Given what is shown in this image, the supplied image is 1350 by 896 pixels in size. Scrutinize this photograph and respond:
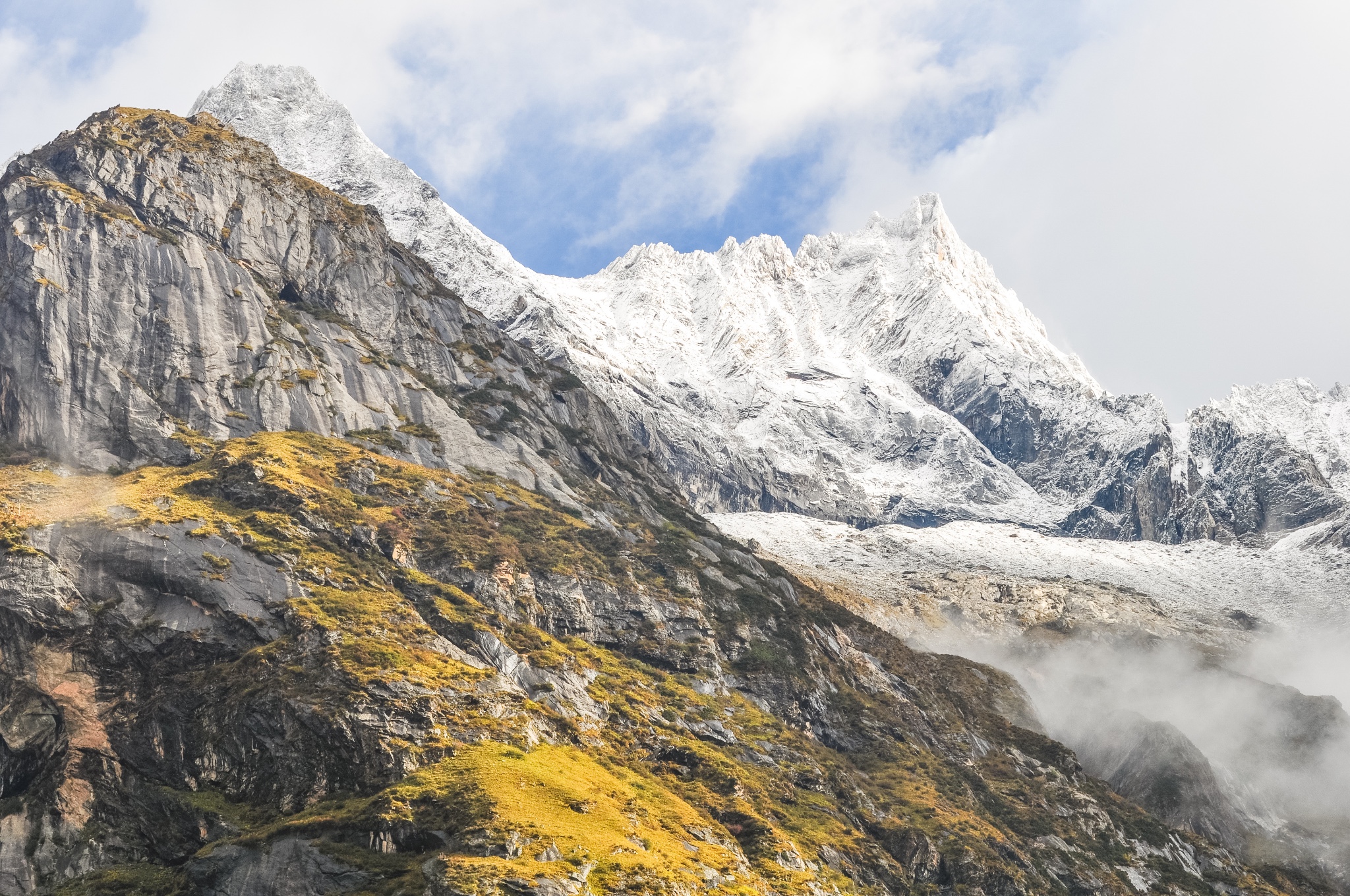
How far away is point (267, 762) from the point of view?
384 ft

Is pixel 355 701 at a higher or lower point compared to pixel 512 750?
higher

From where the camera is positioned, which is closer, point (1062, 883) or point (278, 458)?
point (1062, 883)

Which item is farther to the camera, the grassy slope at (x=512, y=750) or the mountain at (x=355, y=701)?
the mountain at (x=355, y=701)

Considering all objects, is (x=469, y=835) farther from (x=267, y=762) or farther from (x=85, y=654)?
(x=85, y=654)

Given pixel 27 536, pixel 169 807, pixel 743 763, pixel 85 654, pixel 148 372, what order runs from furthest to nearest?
pixel 148 372 < pixel 743 763 < pixel 27 536 < pixel 85 654 < pixel 169 807

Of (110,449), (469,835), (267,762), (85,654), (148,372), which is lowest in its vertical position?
(469,835)

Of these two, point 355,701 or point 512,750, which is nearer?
point 355,701

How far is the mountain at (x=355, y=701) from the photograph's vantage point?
108 metres

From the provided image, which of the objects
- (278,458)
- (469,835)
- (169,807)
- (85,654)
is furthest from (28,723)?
(278,458)

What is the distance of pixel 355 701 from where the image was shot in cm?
12056

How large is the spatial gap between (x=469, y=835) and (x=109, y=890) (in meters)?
33.8

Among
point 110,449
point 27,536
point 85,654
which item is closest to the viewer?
point 85,654

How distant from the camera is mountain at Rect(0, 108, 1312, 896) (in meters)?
108

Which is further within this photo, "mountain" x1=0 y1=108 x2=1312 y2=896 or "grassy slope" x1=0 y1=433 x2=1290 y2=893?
"mountain" x1=0 y1=108 x2=1312 y2=896
